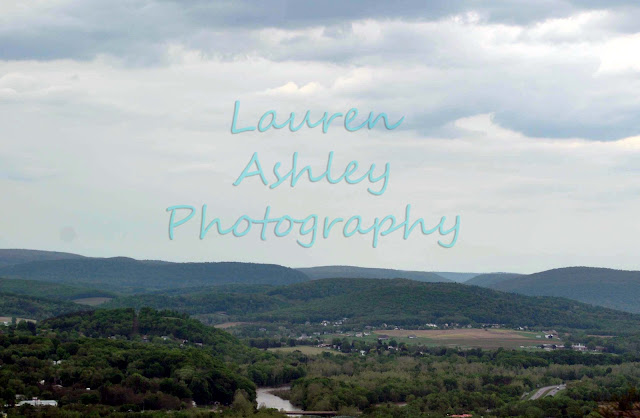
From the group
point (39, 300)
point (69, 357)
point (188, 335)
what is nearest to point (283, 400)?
point (69, 357)

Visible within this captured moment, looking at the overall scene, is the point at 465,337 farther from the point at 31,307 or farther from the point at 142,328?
the point at 31,307

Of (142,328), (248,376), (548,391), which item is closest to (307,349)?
(142,328)

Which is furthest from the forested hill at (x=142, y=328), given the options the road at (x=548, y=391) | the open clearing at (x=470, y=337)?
the open clearing at (x=470, y=337)

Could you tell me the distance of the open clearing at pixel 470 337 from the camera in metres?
148

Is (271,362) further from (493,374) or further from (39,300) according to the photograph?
(39,300)

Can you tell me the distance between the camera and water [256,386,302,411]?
81056 millimetres

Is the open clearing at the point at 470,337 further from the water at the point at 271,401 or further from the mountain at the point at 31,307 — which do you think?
the mountain at the point at 31,307

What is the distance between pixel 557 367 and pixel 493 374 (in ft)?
36.7

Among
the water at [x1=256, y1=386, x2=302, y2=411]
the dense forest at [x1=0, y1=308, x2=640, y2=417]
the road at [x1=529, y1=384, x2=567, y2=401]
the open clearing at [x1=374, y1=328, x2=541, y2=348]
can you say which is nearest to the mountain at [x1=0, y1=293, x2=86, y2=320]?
the dense forest at [x1=0, y1=308, x2=640, y2=417]

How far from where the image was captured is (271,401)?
280 feet

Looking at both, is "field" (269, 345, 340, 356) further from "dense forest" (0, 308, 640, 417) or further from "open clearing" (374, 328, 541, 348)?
"open clearing" (374, 328, 541, 348)

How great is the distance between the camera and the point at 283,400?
87125 mm

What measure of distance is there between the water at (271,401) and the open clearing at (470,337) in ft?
188

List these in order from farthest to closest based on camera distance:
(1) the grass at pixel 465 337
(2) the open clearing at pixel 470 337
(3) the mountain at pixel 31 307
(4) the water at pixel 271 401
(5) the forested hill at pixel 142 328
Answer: (3) the mountain at pixel 31 307 < (2) the open clearing at pixel 470 337 < (1) the grass at pixel 465 337 < (5) the forested hill at pixel 142 328 < (4) the water at pixel 271 401
